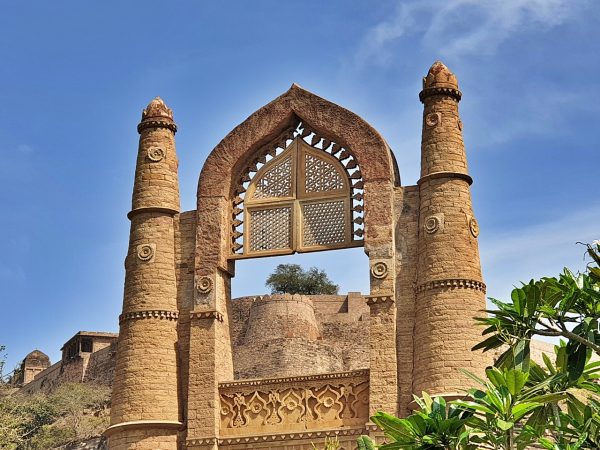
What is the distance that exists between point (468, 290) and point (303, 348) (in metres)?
20.5

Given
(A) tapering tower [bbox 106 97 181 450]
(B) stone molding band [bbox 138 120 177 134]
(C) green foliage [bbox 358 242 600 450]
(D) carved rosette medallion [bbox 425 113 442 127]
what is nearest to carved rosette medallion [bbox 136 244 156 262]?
(A) tapering tower [bbox 106 97 181 450]

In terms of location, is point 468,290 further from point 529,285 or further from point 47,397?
point 47,397

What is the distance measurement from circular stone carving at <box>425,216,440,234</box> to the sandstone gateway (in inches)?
1.1

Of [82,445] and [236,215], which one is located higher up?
[236,215]

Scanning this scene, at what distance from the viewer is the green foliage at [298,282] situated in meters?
53.5

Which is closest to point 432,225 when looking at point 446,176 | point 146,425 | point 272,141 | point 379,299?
point 446,176

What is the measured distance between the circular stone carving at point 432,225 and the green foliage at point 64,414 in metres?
23.3

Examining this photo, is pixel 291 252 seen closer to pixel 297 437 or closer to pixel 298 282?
pixel 297 437

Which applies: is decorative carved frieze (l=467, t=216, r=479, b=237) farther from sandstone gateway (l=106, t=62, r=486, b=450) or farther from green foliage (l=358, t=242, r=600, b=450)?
green foliage (l=358, t=242, r=600, b=450)

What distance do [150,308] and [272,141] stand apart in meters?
3.28

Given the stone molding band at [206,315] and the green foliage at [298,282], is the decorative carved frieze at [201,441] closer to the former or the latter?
the stone molding band at [206,315]

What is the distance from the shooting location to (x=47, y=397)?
43.8 metres

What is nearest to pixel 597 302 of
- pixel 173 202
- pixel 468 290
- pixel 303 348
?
pixel 468 290

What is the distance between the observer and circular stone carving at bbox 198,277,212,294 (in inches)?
701
